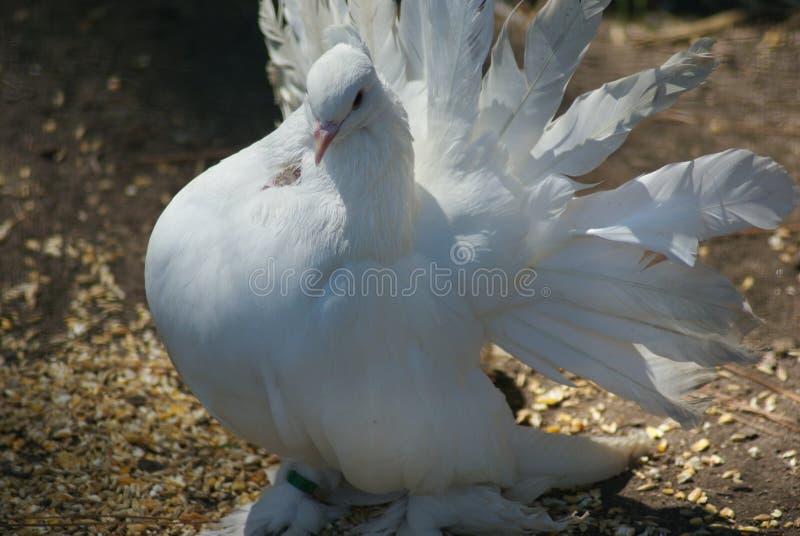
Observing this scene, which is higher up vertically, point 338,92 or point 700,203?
point 338,92

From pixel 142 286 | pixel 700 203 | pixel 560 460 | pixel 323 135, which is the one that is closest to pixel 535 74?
pixel 700 203

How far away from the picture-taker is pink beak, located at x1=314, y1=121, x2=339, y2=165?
244 cm

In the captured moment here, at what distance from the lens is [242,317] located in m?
2.61

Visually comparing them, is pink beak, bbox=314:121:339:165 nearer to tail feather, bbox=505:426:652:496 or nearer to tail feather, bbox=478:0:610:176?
tail feather, bbox=478:0:610:176

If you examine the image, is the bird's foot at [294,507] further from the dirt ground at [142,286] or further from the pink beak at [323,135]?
the pink beak at [323,135]

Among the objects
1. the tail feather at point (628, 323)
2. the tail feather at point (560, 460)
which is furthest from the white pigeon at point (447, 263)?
the tail feather at point (560, 460)

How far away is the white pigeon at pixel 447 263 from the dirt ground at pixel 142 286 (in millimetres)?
599

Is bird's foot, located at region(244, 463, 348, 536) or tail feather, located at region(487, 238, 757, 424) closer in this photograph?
tail feather, located at region(487, 238, 757, 424)

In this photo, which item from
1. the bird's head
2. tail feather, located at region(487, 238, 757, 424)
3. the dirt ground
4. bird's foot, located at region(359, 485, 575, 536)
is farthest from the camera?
the dirt ground

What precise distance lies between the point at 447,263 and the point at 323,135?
0.59 metres

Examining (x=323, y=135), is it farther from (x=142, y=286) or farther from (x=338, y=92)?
(x=142, y=286)

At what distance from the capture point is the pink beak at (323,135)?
2436 mm

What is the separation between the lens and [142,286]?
431 centimetres

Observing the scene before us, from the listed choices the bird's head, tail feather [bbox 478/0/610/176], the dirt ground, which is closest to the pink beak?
the bird's head
